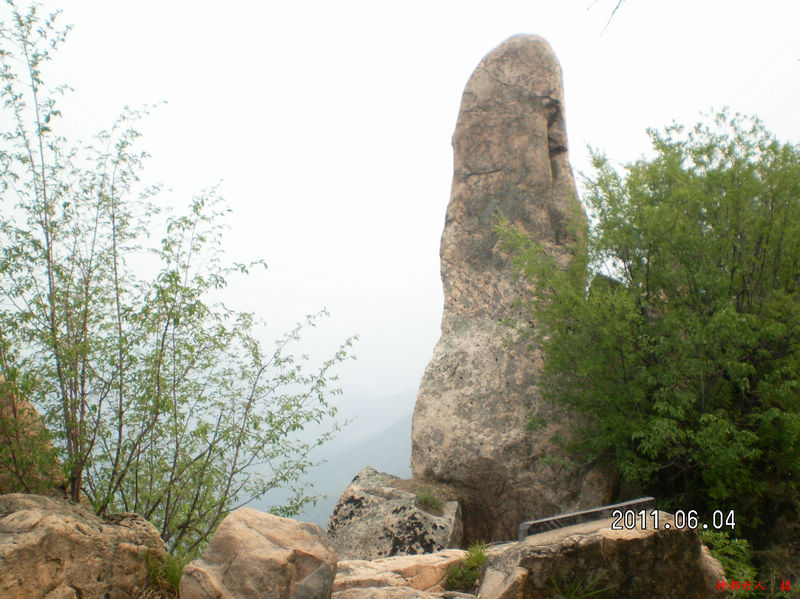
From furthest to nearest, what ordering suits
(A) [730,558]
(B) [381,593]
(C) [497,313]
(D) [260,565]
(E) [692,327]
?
1. (C) [497,313]
2. (E) [692,327]
3. (A) [730,558]
4. (B) [381,593]
5. (D) [260,565]

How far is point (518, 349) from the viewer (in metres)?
10.9

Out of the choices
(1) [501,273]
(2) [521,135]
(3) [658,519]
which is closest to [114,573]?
(3) [658,519]

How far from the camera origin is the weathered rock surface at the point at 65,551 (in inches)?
145

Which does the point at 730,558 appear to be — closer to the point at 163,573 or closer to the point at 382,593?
the point at 382,593

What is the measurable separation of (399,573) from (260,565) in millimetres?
1479

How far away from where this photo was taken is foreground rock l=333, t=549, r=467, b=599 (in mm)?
4852

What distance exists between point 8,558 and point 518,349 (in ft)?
27.9

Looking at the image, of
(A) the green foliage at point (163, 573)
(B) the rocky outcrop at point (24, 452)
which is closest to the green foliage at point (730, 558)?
(A) the green foliage at point (163, 573)

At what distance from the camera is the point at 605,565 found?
4.55 meters

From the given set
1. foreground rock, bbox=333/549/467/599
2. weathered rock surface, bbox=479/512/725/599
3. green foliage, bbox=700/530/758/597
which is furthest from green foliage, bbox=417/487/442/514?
weathered rock surface, bbox=479/512/725/599

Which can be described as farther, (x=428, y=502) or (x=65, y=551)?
(x=428, y=502)

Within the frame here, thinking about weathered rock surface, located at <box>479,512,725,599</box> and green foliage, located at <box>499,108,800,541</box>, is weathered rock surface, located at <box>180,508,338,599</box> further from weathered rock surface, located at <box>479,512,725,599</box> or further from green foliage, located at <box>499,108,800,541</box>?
green foliage, located at <box>499,108,800,541</box>

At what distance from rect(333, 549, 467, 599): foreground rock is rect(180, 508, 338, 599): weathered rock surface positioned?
0.36 m

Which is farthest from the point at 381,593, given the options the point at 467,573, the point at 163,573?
the point at 163,573
